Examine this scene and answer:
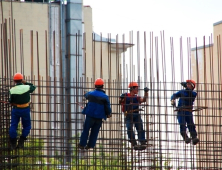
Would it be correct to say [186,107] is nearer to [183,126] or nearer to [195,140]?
[183,126]

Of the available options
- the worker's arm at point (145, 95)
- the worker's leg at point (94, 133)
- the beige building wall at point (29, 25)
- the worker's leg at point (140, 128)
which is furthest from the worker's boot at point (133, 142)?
the beige building wall at point (29, 25)

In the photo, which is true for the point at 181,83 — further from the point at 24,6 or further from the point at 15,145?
the point at 24,6

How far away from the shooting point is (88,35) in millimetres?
29297

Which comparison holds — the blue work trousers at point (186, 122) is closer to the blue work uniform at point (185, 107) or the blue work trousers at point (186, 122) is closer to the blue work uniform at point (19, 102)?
the blue work uniform at point (185, 107)

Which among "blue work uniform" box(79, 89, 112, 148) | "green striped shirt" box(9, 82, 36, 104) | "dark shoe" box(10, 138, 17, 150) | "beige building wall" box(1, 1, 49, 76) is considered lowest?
"dark shoe" box(10, 138, 17, 150)

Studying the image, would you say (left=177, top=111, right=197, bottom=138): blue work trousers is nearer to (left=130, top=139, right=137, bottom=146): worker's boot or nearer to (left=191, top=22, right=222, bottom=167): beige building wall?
(left=191, top=22, right=222, bottom=167): beige building wall

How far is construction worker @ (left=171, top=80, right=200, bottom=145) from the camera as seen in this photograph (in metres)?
14.6

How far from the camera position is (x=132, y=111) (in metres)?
14.6

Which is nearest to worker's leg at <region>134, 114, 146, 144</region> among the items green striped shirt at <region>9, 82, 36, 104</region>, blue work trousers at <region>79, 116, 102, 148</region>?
blue work trousers at <region>79, 116, 102, 148</region>

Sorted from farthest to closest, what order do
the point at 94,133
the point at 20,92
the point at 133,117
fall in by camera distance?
the point at 133,117, the point at 94,133, the point at 20,92

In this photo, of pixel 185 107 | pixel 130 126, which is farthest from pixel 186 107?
pixel 130 126

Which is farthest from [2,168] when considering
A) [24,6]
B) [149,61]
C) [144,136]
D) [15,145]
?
[24,6]

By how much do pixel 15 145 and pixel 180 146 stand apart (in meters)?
4.68

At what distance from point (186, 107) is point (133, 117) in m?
1.49
